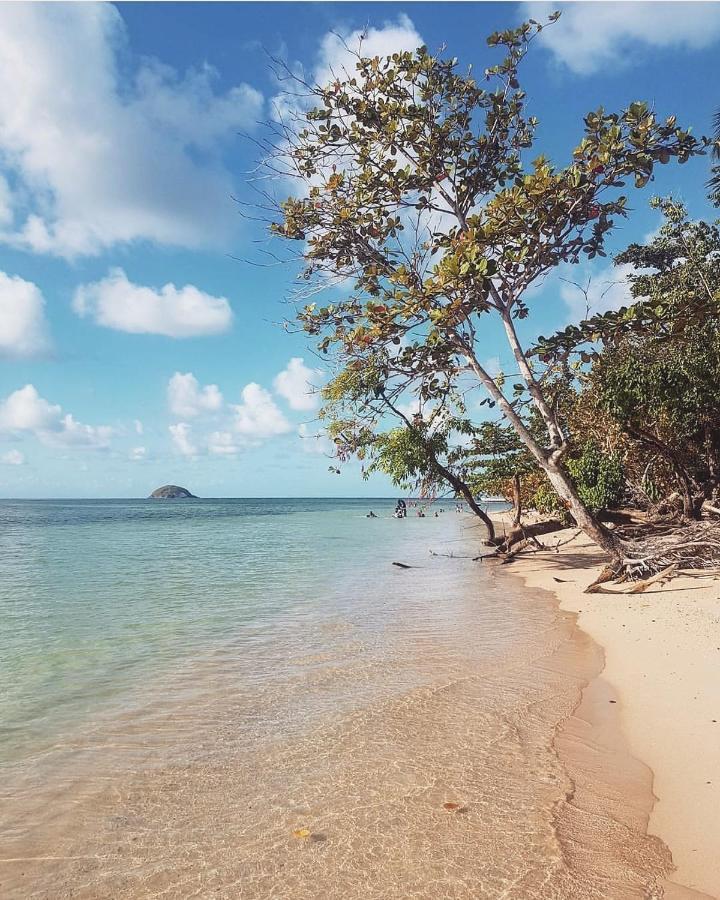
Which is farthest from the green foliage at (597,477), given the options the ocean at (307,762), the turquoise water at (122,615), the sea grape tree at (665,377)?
the ocean at (307,762)

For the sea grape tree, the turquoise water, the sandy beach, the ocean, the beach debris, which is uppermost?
the sea grape tree

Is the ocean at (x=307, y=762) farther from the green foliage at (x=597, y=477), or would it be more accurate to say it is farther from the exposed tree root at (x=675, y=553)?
the green foliage at (x=597, y=477)

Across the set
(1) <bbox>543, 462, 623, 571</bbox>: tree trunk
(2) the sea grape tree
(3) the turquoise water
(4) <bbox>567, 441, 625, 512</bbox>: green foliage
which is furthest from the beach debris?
(4) <bbox>567, 441, 625, 512</bbox>: green foliage

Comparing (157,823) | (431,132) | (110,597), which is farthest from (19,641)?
(431,132)

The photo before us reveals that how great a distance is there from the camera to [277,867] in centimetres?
327

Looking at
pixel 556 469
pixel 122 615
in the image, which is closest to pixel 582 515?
pixel 556 469

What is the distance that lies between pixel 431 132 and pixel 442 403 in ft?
19.3

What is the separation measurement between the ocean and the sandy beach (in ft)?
0.55

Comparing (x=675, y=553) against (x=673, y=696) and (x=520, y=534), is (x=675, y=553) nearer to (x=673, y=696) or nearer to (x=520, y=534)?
(x=673, y=696)

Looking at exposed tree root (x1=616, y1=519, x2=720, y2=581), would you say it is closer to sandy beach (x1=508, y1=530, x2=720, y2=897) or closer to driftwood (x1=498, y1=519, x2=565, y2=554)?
sandy beach (x1=508, y1=530, x2=720, y2=897)

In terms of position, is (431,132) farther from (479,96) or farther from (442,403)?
(442,403)

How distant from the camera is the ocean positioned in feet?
10.6

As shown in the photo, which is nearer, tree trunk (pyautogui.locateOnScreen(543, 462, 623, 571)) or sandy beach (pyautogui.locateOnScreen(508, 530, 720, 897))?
sandy beach (pyautogui.locateOnScreen(508, 530, 720, 897))

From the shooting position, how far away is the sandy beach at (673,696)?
3.40 metres
